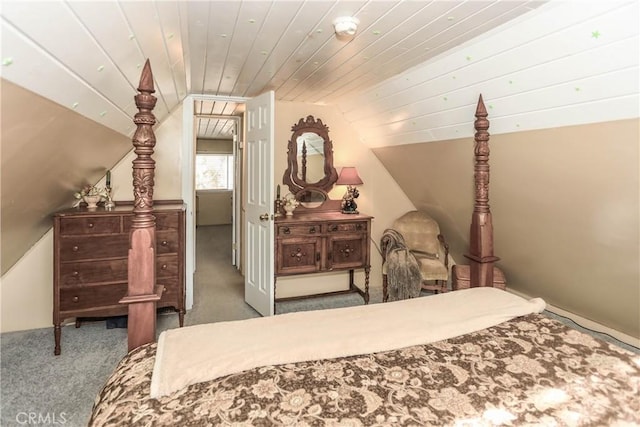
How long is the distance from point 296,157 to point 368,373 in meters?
2.94

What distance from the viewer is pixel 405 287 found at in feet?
11.0

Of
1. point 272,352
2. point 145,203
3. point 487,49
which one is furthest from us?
point 487,49

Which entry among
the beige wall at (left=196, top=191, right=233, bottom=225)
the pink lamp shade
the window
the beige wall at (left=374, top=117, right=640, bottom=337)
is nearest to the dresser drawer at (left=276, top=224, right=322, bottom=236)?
the pink lamp shade

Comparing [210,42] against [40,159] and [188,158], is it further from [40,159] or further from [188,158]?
[188,158]

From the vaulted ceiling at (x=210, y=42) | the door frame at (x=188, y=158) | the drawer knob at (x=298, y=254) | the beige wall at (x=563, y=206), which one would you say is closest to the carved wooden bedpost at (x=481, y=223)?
the beige wall at (x=563, y=206)

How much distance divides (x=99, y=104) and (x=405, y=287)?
9.12 ft

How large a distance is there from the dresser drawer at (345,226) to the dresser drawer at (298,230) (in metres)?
0.12

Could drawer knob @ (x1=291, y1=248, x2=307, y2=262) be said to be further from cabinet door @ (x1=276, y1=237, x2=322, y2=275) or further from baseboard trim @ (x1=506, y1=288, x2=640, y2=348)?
baseboard trim @ (x1=506, y1=288, x2=640, y2=348)

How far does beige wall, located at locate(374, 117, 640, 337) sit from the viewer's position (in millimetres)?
2053

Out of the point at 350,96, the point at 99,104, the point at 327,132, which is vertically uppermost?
the point at 350,96

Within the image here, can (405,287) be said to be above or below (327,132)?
below

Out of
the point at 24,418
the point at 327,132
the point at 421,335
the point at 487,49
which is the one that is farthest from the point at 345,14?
the point at 24,418

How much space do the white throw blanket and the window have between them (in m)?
7.85

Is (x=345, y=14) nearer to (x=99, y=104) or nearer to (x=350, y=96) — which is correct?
(x=99, y=104)
